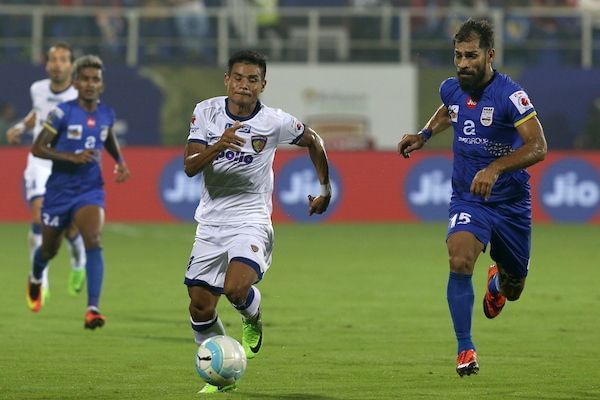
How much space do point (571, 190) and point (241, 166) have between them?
16.5m

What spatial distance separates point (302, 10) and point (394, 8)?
181 cm

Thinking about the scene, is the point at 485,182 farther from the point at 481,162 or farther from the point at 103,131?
the point at 103,131

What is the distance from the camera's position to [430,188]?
2364 cm

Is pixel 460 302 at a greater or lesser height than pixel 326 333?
greater

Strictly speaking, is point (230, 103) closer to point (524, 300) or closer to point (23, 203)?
point (524, 300)

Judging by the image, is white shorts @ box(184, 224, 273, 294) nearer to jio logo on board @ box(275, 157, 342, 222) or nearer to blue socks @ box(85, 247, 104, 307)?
blue socks @ box(85, 247, 104, 307)

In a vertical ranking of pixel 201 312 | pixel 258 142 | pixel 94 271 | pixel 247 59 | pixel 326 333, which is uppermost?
pixel 247 59

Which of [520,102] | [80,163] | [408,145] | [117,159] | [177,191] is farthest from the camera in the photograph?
[177,191]

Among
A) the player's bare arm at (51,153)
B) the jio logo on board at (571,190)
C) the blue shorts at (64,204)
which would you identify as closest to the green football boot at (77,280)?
the blue shorts at (64,204)

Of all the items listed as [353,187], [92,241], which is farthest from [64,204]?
[353,187]

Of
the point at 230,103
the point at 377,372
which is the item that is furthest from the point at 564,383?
the point at 230,103

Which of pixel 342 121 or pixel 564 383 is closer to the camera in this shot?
pixel 564 383

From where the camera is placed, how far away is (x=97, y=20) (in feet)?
81.6

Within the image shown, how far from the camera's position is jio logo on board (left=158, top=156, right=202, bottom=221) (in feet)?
75.5
